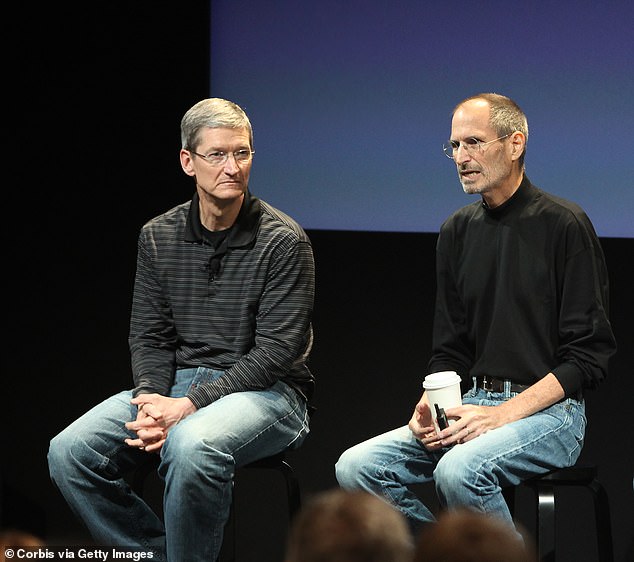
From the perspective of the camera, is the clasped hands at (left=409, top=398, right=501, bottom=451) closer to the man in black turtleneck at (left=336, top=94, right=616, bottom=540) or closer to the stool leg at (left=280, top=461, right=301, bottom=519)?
the man in black turtleneck at (left=336, top=94, right=616, bottom=540)

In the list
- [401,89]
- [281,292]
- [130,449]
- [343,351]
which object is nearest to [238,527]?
[343,351]

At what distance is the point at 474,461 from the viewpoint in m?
2.52

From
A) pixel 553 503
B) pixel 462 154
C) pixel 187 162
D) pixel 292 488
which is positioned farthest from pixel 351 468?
pixel 187 162

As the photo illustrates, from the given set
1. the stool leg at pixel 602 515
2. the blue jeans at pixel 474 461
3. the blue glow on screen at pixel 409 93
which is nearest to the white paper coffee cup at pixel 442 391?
the blue jeans at pixel 474 461

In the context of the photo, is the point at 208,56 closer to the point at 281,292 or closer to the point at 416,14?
the point at 416,14

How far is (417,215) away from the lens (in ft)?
12.0

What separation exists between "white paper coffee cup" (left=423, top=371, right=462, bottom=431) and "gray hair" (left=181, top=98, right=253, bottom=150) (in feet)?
3.21

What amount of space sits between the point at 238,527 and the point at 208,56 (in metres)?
1.77

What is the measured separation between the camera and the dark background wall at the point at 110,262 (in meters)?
3.70

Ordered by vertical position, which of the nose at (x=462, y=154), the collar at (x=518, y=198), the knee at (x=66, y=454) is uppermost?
the nose at (x=462, y=154)

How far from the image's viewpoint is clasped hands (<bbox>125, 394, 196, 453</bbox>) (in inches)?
110

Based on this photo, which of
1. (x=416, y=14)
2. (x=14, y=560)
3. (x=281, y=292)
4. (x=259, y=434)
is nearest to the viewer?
(x=14, y=560)

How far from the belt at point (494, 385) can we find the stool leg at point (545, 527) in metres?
0.31

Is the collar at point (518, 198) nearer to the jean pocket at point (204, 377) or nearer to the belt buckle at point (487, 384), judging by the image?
the belt buckle at point (487, 384)
